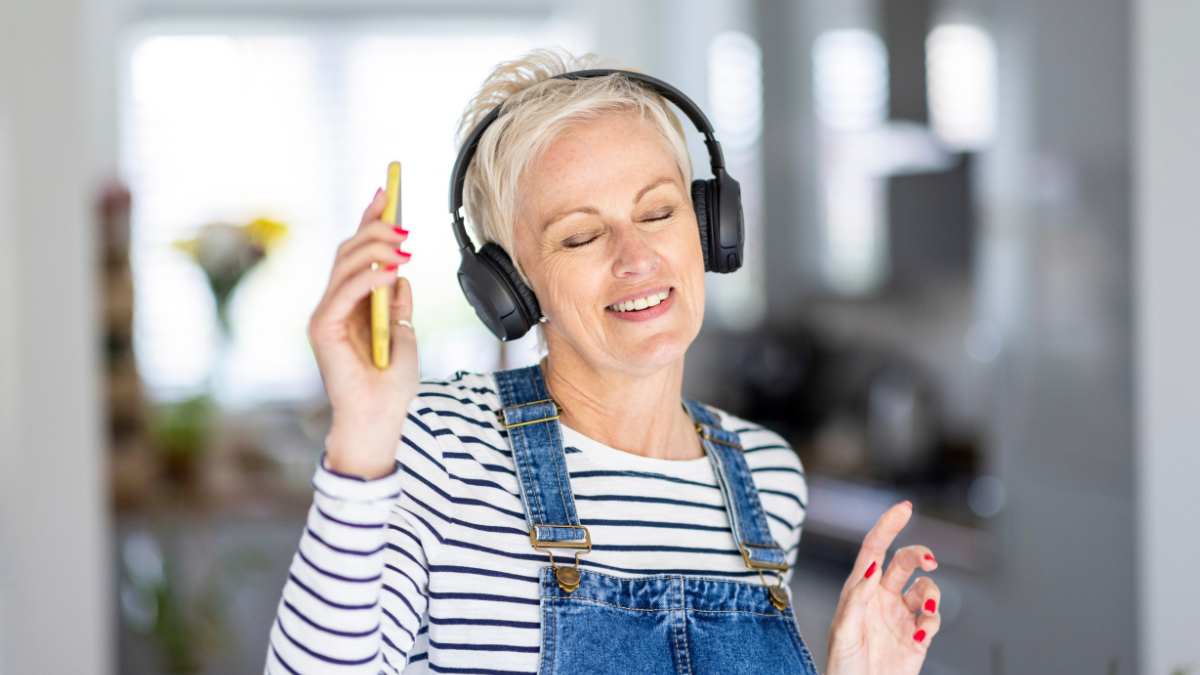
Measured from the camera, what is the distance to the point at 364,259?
0.70 meters

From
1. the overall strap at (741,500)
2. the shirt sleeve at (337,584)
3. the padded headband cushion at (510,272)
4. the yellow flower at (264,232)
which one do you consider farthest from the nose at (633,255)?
the yellow flower at (264,232)

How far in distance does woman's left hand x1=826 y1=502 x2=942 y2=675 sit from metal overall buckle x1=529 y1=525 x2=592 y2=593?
0.26m

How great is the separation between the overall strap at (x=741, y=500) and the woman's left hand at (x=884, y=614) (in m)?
0.09

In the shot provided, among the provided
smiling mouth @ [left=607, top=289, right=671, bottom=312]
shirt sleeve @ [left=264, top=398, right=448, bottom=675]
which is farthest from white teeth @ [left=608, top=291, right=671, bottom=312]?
shirt sleeve @ [left=264, top=398, right=448, bottom=675]

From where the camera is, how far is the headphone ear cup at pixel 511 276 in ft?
3.31

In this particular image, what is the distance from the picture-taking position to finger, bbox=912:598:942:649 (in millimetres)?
939

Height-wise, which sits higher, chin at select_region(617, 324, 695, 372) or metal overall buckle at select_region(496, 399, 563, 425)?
chin at select_region(617, 324, 695, 372)

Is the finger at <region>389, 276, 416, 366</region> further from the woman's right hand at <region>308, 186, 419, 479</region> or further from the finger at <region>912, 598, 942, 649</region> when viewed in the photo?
the finger at <region>912, 598, 942, 649</region>

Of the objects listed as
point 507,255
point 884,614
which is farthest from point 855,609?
point 507,255

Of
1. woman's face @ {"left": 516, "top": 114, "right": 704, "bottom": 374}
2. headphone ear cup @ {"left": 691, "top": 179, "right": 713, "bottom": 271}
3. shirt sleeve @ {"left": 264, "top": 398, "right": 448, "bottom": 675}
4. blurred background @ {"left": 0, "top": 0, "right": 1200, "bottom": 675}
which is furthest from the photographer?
blurred background @ {"left": 0, "top": 0, "right": 1200, "bottom": 675}

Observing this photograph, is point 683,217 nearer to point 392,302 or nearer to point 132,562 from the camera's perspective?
point 392,302

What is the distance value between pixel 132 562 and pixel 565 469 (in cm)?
228

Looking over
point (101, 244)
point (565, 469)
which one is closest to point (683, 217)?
point (565, 469)

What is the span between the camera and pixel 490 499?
90cm
